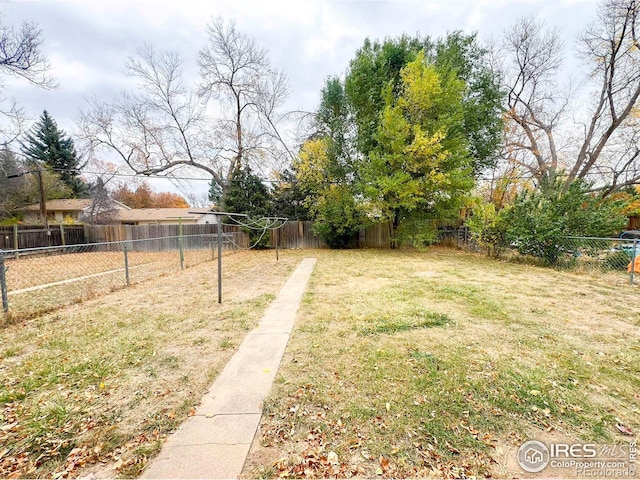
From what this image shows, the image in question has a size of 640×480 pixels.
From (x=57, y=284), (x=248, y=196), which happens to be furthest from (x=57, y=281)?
(x=248, y=196)

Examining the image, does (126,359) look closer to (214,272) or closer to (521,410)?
(521,410)

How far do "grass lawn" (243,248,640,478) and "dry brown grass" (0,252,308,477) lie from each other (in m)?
0.78

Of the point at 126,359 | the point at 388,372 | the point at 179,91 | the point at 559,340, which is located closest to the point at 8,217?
the point at 179,91

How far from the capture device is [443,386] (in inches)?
86.4

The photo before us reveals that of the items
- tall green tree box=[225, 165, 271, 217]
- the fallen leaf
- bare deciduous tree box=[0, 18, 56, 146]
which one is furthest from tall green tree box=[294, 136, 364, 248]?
the fallen leaf

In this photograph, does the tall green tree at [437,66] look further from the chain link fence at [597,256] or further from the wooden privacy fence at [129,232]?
the wooden privacy fence at [129,232]

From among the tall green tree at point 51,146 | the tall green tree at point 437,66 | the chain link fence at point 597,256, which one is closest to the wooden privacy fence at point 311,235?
the tall green tree at point 437,66

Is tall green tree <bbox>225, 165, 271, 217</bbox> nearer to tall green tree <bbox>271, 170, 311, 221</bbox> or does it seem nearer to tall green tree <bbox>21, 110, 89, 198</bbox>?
tall green tree <bbox>271, 170, 311, 221</bbox>

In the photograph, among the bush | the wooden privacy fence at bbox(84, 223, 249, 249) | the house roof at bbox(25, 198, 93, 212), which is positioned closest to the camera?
the bush

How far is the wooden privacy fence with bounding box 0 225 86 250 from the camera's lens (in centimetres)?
1212

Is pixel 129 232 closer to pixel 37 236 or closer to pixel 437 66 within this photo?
pixel 37 236

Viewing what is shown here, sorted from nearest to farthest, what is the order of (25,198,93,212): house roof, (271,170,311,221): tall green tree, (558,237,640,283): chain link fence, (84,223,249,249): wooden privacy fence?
(558,237,640,283): chain link fence
(271,170,311,221): tall green tree
(84,223,249,249): wooden privacy fence
(25,198,93,212): house roof

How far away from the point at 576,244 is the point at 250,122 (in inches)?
644

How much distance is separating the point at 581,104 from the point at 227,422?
19655mm
